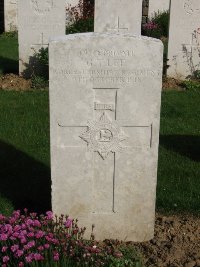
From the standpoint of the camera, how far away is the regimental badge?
152 inches

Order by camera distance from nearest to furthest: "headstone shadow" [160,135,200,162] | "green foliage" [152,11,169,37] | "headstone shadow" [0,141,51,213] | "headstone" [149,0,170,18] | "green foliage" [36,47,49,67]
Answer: "headstone shadow" [0,141,51,213], "headstone shadow" [160,135,200,162], "green foliage" [36,47,49,67], "green foliage" [152,11,169,37], "headstone" [149,0,170,18]

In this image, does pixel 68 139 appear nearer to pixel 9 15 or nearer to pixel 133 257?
pixel 133 257

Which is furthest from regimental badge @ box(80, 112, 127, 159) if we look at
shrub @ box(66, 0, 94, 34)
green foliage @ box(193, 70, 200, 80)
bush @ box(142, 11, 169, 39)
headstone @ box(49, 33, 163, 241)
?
bush @ box(142, 11, 169, 39)

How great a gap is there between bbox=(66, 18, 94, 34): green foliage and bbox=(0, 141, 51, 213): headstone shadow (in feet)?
30.5

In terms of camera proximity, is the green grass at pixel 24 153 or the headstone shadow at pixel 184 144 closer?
the green grass at pixel 24 153

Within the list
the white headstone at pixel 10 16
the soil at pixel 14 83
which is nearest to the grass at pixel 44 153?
the soil at pixel 14 83

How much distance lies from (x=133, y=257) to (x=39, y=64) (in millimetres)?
6479

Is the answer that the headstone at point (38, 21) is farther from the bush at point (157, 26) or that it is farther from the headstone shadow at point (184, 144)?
the bush at point (157, 26)

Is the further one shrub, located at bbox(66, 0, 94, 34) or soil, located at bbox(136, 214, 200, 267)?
shrub, located at bbox(66, 0, 94, 34)

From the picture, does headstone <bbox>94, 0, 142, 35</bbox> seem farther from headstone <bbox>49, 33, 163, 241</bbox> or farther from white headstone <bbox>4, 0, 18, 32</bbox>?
white headstone <bbox>4, 0, 18, 32</bbox>

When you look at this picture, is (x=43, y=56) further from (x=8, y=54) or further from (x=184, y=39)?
(x=8, y=54)

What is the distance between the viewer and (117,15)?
29.8ft

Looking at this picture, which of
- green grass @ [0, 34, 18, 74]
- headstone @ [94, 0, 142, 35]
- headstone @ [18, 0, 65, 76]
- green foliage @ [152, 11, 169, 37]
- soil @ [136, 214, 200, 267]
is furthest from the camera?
green foliage @ [152, 11, 169, 37]

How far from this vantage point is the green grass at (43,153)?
474cm
